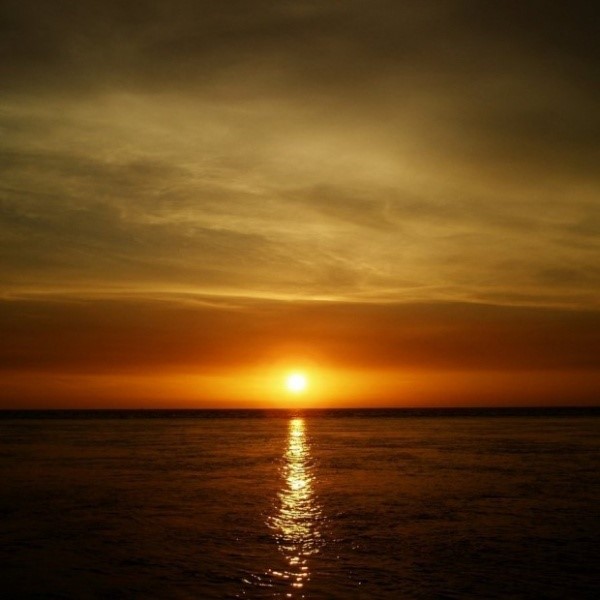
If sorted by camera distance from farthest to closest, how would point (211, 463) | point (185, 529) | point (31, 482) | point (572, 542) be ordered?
point (211, 463), point (31, 482), point (185, 529), point (572, 542)

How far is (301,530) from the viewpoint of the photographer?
2128 cm

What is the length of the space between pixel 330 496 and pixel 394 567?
38.8ft

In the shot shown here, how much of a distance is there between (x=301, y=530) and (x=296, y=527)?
530 mm

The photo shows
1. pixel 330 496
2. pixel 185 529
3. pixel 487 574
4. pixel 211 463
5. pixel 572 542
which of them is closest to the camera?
pixel 487 574

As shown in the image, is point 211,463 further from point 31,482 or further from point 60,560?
point 60,560

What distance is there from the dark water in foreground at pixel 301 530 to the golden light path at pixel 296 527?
63mm

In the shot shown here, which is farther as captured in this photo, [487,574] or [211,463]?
[211,463]

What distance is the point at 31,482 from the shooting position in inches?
1257

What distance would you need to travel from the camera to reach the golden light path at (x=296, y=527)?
628 inches

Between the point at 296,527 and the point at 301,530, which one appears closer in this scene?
the point at 301,530

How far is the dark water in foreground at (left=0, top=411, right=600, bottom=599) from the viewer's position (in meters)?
15.3

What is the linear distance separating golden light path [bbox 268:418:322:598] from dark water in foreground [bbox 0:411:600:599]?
0.21 ft

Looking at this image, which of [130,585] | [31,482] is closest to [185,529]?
[130,585]

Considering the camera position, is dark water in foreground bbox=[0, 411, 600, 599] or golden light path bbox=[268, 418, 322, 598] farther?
golden light path bbox=[268, 418, 322, 598]
